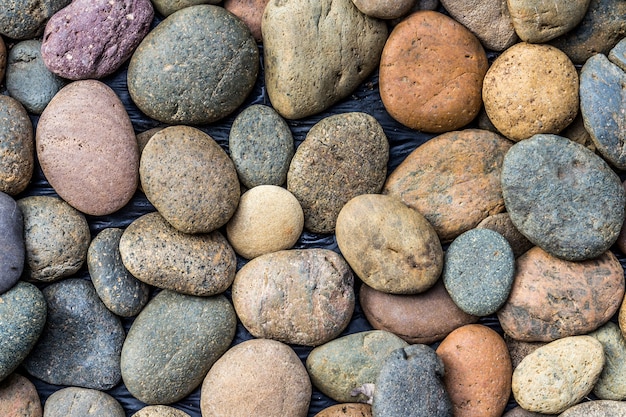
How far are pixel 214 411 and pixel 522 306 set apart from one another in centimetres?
106

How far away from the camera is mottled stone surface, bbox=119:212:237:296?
7.58 ft

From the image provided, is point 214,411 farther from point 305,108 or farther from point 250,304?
point 305,108

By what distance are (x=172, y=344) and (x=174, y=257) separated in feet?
0.97

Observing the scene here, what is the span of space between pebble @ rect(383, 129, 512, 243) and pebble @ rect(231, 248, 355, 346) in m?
0.38

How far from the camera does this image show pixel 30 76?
2.38 m

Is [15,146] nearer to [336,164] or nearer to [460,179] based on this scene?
[336,164]

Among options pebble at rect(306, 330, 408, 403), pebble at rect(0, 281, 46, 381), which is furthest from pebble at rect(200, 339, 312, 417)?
pebble at rect(0, 281, 46, 381)

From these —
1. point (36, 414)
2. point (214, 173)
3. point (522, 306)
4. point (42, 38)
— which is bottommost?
point (36, 414)

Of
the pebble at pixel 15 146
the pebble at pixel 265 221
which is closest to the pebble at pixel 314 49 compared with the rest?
the pebble at pixel 265 221

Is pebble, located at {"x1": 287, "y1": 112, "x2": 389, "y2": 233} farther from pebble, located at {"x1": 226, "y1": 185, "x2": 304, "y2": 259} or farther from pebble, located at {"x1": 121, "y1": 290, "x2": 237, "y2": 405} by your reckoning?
pebble, located at {"x1": 121, "y1": 290, "x2": 237, "y2": 405}

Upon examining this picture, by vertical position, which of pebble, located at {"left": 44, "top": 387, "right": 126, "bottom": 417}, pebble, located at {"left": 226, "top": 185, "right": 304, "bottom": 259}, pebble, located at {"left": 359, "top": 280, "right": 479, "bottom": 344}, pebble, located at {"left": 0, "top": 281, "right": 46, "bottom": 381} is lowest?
pebble, located at {"left": 44, "top": 387, "right": 126, "bottom": 417}

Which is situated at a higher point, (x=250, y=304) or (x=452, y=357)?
(x=250, y=304)

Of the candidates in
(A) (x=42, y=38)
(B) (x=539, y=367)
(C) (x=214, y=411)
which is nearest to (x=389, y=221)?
(B) (x=539, y=367)

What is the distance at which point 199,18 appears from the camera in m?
2.31
